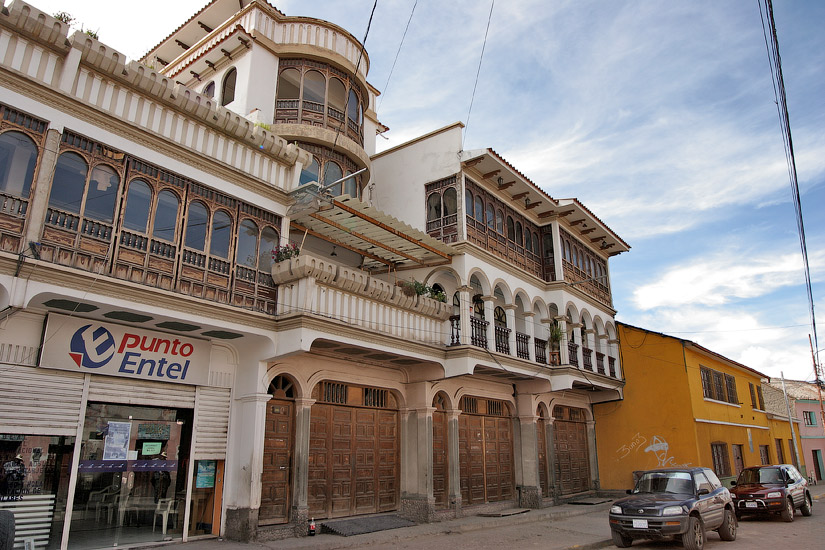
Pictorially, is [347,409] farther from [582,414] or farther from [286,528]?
[582,414]

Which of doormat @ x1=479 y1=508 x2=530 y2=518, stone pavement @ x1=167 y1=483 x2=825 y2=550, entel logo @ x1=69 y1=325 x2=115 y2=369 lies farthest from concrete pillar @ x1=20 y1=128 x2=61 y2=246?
doormat @ x1=479 y1=508 x2=530 y2=518

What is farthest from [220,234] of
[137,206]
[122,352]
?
[122,352]

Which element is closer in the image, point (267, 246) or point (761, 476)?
point (267, 246)

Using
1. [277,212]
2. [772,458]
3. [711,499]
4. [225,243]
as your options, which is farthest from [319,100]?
[772,458]

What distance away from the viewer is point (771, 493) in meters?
15.8

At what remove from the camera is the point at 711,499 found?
12.1m

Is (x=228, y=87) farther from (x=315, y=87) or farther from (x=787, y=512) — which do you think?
(x=787, y=512)

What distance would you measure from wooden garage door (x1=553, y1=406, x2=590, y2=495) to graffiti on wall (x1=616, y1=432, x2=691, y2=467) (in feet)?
5.13

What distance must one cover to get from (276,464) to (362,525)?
2656 millimetres

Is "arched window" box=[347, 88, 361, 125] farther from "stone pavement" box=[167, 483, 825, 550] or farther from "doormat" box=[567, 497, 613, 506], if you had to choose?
"doormat" box=[567, 497, 613, 506]

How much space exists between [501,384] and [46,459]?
14.0 m

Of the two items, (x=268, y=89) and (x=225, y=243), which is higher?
(x=268, y=89)

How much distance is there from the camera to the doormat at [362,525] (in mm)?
12930

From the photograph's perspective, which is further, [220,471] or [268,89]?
[268,89]
